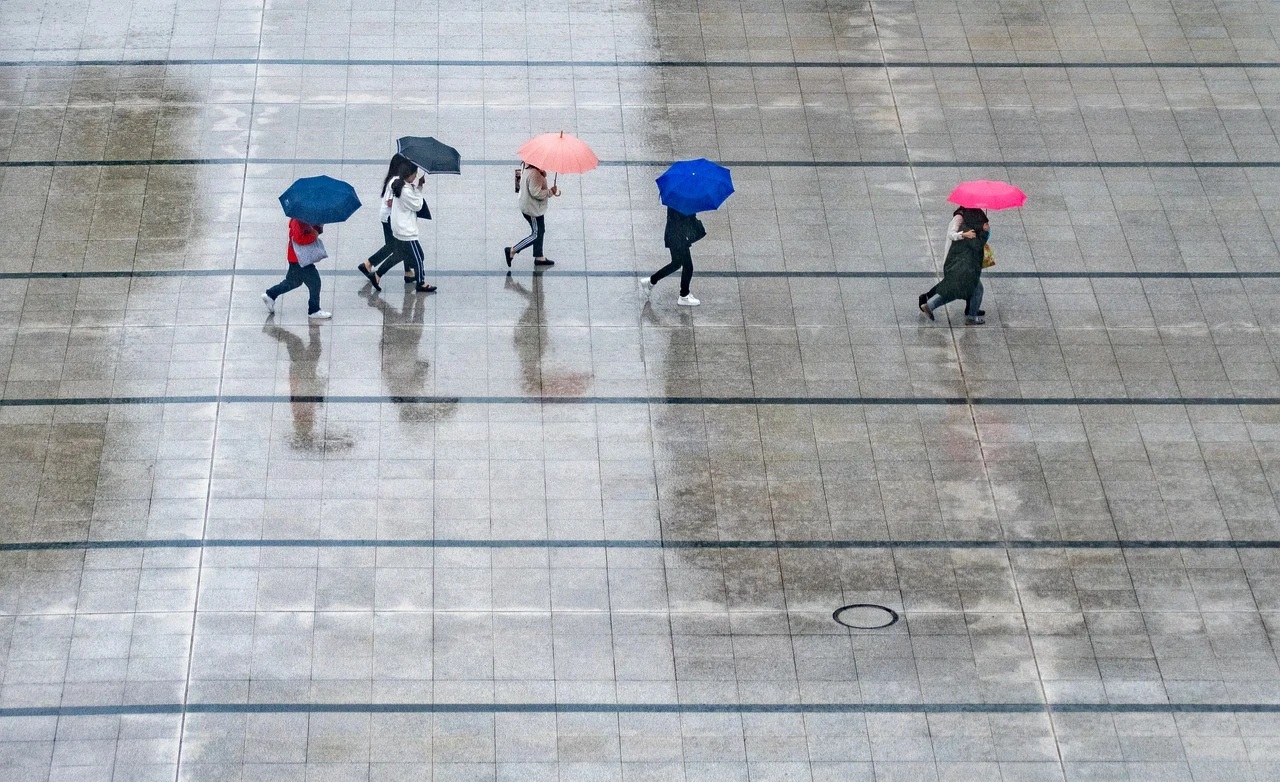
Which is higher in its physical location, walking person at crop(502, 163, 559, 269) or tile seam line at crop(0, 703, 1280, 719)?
walking person at crop(502, 163, 559, 269)

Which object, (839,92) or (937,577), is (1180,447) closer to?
(937,577)

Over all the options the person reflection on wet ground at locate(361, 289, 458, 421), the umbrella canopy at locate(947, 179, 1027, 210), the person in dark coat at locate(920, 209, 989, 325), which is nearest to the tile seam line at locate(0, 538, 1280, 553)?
the person reflection on wet ground at locate(361, 289, 458, 421)

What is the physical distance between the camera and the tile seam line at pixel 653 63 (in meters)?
A: 16.7

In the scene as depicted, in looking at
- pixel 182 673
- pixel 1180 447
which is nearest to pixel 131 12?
pixel 182 673

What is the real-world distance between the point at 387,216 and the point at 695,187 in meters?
2.84

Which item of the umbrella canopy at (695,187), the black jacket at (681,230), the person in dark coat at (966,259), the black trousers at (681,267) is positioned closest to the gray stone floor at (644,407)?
the black trousers at (681,267)

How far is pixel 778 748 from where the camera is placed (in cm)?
1066

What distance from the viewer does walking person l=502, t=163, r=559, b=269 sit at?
14.1m

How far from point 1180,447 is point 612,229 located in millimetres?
5720

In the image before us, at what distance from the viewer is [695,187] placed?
13.5 metres

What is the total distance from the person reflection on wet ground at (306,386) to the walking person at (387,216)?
2.38 ft

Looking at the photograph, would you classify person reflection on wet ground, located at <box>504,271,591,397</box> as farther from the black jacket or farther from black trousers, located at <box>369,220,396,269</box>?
the black jacket

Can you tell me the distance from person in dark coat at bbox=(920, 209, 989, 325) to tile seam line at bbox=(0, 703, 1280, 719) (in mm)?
4235

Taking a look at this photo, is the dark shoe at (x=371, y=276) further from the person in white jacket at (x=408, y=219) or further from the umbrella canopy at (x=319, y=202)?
the umbrella canopy at (x=319, y=202)
